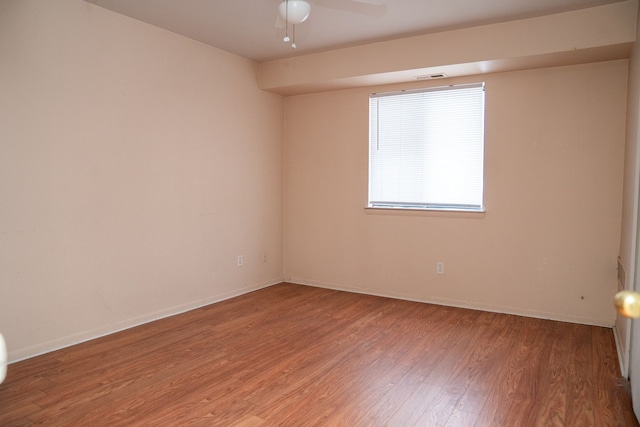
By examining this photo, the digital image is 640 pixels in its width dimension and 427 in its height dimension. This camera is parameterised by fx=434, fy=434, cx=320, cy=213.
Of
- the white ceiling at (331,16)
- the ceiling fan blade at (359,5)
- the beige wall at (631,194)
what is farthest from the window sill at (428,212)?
the ceiling fan blade at (359,5)

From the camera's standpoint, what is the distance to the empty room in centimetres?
266

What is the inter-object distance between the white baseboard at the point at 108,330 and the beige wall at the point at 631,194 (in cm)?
354

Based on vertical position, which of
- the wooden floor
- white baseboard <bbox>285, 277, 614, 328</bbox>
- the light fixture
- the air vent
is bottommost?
the wooden floor

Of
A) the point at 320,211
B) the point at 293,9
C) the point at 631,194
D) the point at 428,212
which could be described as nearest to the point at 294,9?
the point at 293,9

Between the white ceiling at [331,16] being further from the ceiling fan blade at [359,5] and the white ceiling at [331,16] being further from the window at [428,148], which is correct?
the window at [428,148]

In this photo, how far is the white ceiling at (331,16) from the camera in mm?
3309

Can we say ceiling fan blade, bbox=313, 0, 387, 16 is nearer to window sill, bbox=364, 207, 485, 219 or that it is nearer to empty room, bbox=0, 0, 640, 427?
empty room, bbox=0, 0, 640, 427

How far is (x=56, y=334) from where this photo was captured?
3.20 meters

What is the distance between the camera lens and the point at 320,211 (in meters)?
5.27

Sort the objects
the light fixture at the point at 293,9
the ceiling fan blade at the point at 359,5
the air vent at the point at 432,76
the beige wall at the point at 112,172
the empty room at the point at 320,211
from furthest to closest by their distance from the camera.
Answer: the air vent at the point at 432,76
the ceiling fan blade at the point at 359,5
the beige wall at the point at 112,172
the light fixture at the point at 293,9
the empty room at the point at 320,211

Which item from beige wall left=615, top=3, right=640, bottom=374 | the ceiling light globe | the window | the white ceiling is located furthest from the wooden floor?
the white ceiling

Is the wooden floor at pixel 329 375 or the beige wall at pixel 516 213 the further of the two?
the beige wall at pixel 516 213

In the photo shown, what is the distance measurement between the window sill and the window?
59 millimetres

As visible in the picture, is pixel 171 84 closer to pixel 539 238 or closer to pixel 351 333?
pixel 351 333
